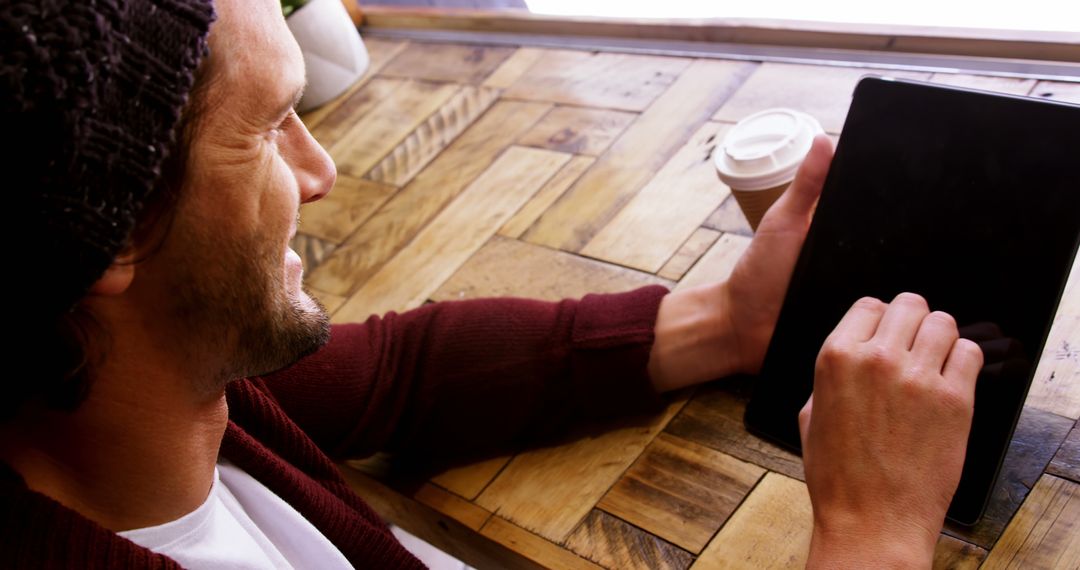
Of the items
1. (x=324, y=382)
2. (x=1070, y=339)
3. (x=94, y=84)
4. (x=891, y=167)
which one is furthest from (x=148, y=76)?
(x=1070, y=339)

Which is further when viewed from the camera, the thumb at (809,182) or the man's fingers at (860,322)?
the thumb at (809,182)

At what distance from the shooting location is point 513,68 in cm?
165

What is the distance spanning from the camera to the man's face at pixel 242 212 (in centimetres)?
65

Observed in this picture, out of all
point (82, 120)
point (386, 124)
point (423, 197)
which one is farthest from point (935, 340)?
point (386, 124)

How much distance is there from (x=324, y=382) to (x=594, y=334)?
0.27m

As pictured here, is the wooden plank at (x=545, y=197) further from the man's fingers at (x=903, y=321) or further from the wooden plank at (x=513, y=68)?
the man's fingers at (x=903, y=321)

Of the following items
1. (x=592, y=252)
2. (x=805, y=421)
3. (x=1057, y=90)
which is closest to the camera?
(x=805, y=421)

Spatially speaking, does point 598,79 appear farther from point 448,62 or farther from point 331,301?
point 331,301

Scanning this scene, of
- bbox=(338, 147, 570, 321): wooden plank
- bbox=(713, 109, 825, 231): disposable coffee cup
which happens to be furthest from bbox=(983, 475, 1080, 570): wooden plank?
bbox=(338, 147, 570, 321): wooden plank

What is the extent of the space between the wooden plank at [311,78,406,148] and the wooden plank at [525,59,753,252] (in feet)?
Result: 1.88

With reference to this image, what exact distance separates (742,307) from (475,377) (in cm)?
27

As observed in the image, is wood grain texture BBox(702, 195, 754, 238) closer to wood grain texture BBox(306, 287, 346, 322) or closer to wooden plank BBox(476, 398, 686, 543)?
wooden plank BBox(476, 398, 686, 543)

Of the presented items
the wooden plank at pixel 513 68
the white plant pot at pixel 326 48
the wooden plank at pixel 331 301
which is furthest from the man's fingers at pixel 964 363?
the white plant pot at pixel 326 48

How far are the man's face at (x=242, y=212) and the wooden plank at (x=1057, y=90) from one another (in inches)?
30.7
